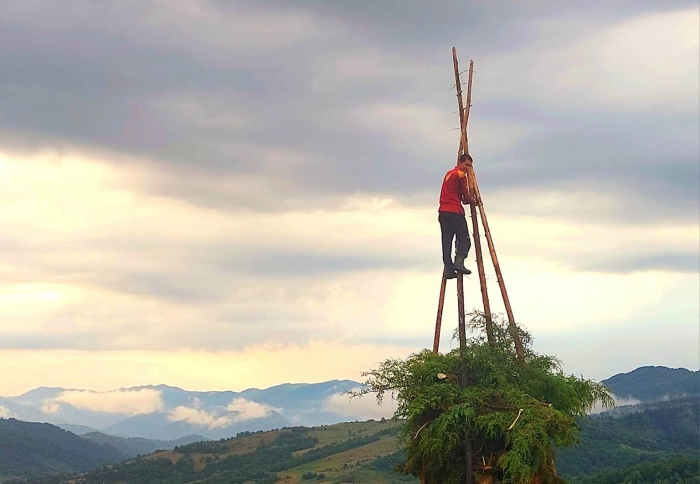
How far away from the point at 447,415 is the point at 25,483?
151110mm

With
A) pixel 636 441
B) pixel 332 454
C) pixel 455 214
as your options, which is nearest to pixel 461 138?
pixel 455 214

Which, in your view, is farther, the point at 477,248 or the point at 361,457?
the point at 361,457

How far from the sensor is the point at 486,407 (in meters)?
17.8

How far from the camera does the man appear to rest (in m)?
19.9

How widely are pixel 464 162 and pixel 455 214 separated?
4.33 feet

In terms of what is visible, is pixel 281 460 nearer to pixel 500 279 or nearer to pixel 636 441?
pixel 636 441

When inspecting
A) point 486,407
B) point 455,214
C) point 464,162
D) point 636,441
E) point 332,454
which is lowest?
point 486,407

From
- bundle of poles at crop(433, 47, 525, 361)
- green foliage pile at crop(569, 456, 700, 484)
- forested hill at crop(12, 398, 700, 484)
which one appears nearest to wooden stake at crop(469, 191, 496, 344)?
bundle of poles at crop(433, 47, 525, 361)

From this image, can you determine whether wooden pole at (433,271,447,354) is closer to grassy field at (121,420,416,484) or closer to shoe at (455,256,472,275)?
shoe at (455,256,472,275)

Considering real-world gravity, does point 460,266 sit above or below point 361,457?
above

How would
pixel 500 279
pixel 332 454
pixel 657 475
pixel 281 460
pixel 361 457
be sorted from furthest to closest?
pixel 281 460, pixel 332 454, pixel 361 457, pixel 657 475, pixel 500 279

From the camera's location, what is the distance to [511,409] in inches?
693

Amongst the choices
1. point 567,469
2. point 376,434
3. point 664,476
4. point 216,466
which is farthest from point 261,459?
point 664,476

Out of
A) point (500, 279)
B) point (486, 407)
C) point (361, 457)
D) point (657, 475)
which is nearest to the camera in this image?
point (486, 407)
